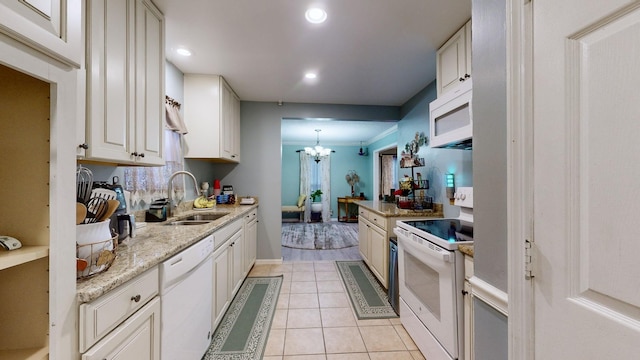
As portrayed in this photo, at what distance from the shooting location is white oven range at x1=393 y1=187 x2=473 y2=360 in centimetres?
134

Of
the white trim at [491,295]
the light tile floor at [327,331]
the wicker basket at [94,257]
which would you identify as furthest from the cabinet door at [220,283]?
the white trim at [491,295]

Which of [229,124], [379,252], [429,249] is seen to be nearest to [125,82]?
[229,124]

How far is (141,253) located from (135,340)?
1.18ft

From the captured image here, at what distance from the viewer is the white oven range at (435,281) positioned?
1.34m

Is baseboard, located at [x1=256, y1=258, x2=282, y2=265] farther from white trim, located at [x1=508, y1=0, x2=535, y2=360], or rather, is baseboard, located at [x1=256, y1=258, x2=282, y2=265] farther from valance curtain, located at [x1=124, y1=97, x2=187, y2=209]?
white trim, located at [x1=508, y1=0, x2=535, y2=360]

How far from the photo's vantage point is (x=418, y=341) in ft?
5.71

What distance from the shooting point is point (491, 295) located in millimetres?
811

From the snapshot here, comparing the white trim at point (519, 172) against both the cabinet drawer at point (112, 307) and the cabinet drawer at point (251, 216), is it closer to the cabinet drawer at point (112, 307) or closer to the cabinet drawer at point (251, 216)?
the cabinet drawer at point (112, 307)

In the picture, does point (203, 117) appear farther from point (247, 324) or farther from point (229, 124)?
point (247, 324)

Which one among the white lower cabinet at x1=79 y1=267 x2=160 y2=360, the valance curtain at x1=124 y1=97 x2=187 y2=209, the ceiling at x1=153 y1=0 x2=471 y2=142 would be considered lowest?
the white lower cabinet at x1=79 y1=267 x2=160 y2=360

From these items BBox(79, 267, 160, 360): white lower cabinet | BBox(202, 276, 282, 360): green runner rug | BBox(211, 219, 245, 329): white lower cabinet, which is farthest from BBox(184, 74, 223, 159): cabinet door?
BBox(79, 267, 160, 360): white lower cabinet

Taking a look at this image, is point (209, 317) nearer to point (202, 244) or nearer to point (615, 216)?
point (202, 244)

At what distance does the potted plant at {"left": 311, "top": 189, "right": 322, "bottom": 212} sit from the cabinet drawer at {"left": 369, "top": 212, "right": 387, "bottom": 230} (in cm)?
408

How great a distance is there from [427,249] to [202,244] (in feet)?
4.80
